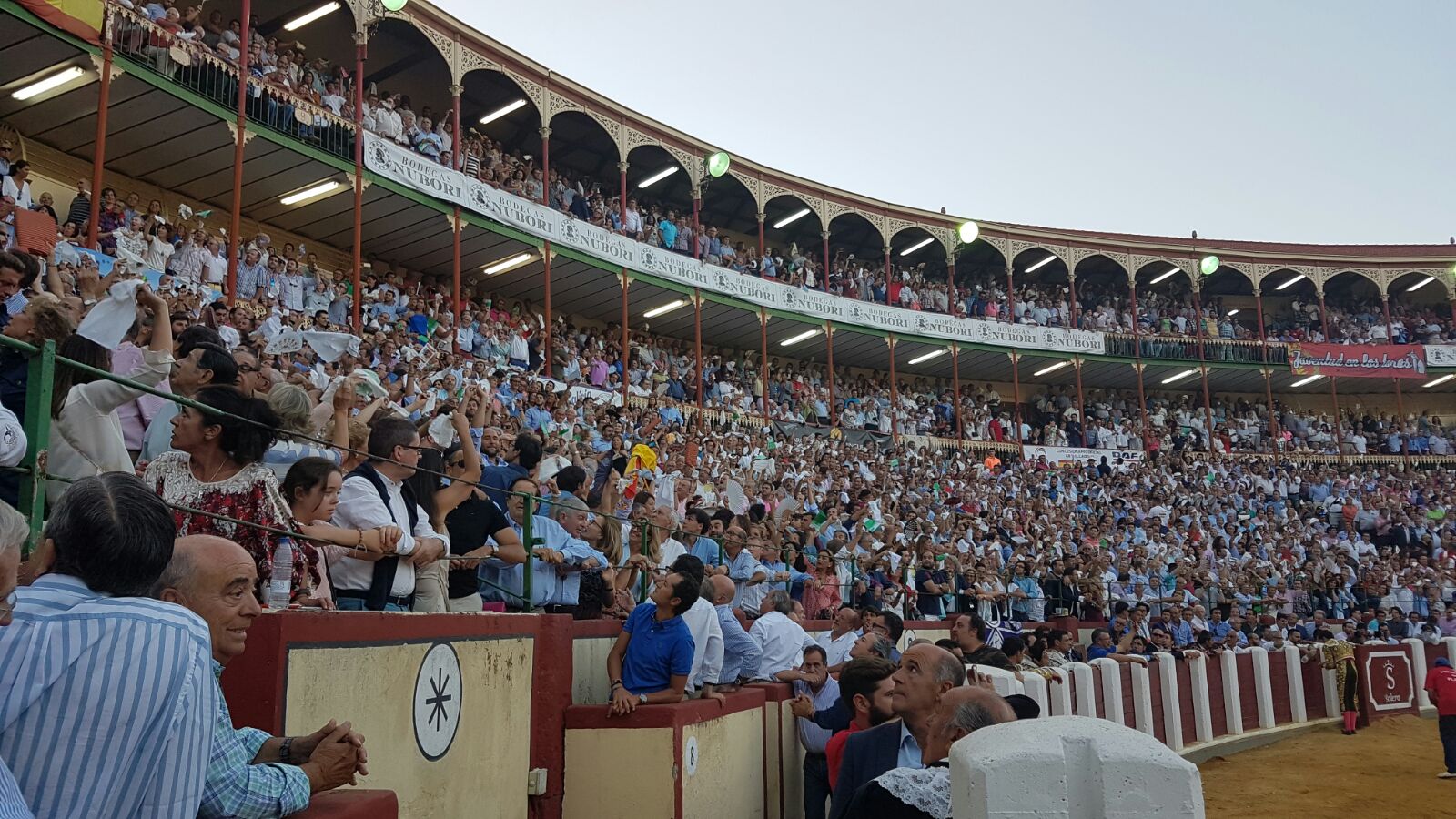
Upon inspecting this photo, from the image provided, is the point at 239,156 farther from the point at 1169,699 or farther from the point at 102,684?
the point at 102,684

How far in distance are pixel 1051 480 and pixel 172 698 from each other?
26195 millimetres

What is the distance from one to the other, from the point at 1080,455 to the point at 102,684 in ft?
101

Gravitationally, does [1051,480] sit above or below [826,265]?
below

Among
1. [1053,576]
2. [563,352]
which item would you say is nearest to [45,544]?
[1053,576]

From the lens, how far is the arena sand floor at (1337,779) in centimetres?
1030

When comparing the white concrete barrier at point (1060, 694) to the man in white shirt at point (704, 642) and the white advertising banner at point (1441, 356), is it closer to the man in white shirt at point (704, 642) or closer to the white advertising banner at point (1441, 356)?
the man in white shirt at point (704, 642)

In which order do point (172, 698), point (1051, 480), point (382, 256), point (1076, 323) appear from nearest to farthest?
point (172, 698) < point (382, 256) < point (1051, 480) < point (1076, 323)

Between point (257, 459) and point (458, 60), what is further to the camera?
point (458, 60)

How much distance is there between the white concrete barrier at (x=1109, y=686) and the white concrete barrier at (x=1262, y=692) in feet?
15.7

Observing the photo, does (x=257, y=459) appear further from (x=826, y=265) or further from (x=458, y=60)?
(x=826, y=265)

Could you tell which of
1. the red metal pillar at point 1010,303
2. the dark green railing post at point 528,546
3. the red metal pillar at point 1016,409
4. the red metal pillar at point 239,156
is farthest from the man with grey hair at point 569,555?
the red metal pillar at point 1010,303

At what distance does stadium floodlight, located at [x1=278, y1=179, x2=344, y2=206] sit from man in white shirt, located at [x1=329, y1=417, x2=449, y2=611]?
14.2m

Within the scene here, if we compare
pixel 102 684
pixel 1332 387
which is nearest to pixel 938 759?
pixel 102 684

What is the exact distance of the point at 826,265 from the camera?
27859 mm
